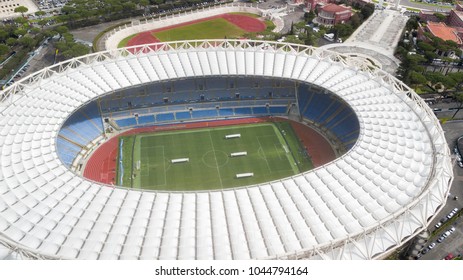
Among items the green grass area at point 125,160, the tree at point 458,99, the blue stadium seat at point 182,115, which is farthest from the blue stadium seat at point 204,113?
the tree at point 458,99

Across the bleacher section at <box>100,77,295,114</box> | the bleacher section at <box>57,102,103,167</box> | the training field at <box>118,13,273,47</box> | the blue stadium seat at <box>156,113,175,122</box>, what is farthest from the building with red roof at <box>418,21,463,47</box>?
the bleacher section at <box>57,102,103,167</box>

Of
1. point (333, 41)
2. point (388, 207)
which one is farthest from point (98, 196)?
point (333, 41)

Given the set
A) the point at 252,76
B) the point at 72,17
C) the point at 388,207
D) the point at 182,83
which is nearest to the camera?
the point at 388,207

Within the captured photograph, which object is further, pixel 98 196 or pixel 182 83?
pixel 182 83

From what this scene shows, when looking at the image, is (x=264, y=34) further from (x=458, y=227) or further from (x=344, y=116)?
(x=458, y=227)

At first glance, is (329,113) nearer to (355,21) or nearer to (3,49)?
(355,21)

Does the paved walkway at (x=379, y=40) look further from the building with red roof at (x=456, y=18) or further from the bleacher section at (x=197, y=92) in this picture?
the bleacher section at (x=197, y=92)

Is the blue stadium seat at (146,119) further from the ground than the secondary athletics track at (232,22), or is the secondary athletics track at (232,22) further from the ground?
the secondary athletics track at (232,22)
